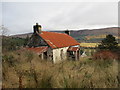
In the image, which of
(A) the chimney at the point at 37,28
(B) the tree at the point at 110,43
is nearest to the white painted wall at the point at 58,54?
(A) the chimney at the point at 37,28

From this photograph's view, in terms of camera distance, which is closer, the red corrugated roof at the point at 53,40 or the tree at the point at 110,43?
the red corrugated roof at the point at 53,40

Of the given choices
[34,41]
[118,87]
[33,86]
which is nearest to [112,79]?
[118,87]

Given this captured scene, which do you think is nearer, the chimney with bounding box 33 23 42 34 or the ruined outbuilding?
the ruined outbuilding

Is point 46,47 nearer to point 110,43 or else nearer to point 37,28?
point 37,28

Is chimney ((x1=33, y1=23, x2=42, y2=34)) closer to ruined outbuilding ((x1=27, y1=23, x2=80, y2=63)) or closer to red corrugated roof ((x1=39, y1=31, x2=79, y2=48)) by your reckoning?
ruined outbuilding ((x1=27, y1=23, x2=80, y2=63))

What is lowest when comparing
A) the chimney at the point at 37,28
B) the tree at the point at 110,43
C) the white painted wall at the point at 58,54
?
the white painted wall at the point at 58,54

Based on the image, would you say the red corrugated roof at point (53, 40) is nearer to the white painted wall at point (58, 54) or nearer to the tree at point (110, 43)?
the white painted wall at point (58, 54)

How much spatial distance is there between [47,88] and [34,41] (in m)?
19.9

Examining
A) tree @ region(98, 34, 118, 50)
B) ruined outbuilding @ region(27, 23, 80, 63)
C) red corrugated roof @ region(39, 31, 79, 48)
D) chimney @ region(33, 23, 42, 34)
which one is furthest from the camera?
tree @ region(98, 34, 118, 50)

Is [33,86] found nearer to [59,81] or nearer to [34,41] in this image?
[59,81]

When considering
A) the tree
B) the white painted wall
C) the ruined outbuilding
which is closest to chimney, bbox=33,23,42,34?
the ruined outbuilding

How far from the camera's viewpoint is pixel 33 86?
11.7ft

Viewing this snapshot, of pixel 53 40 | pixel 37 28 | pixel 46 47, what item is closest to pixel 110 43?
pixel 53 40

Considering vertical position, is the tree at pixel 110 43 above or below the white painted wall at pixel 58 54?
above
